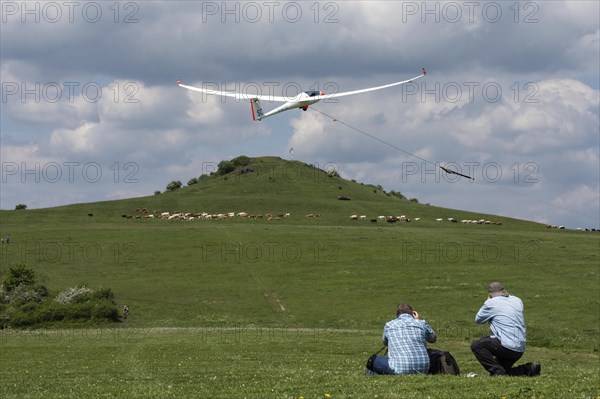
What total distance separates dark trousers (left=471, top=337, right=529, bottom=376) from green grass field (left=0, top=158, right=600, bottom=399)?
0.70 m

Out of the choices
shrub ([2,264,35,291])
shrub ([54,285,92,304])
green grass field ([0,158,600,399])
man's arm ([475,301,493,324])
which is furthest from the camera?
shrub ([2,264,35,291])

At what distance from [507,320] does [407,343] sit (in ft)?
7.13

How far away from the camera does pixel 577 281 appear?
7356 centimetres

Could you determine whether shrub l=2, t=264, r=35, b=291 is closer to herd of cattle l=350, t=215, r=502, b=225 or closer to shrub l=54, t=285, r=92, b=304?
shrub l=54, t=285, r=92, b=304

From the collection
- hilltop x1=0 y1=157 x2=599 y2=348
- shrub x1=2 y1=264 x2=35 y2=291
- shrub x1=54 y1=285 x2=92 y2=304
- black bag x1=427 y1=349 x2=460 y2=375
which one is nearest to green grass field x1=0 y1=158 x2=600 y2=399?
hilltop x1=0 y1=157 x2=599 y2=348

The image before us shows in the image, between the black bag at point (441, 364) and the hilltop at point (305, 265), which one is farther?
the hilltop at point (305, 265)

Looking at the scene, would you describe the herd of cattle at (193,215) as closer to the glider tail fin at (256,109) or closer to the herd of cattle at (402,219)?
the herd of cattle at (402,219)

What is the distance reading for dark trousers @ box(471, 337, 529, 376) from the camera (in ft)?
56.3

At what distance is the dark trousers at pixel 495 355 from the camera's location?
17172 mm

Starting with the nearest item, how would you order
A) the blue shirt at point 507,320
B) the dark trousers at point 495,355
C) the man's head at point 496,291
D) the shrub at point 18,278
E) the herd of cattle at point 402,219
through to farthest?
1. the blue shirt at point 507,320
2. the dark trousers at point 495,355
3. the man's head at point 496,291
4. the shrub at point 18,278
5. the herd of cattle at point 402,219

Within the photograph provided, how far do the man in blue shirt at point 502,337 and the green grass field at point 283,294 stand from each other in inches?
28.2

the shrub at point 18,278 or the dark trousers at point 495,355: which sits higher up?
the dark trousers at point 495,355

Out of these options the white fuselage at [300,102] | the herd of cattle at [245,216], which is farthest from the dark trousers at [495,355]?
the herd of cattle at [245,216]

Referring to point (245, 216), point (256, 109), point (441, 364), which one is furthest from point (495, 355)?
point (245, 216)
